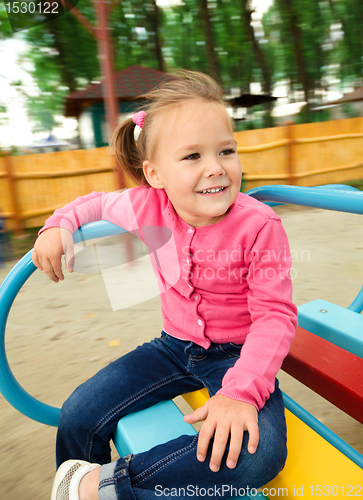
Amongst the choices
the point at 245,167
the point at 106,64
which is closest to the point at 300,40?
the point at 245,167

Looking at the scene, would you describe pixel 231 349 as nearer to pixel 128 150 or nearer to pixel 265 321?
pixel 265 321

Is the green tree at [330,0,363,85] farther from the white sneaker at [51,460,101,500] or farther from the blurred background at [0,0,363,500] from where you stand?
the white sneaker at [51,460,101,500]

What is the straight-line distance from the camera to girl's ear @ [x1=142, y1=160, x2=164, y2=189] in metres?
1.05

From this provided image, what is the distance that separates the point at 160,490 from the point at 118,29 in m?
13.5

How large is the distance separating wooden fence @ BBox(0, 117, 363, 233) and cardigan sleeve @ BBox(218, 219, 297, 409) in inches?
121

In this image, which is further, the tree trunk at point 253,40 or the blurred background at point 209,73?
the tree trunk at point 253,40

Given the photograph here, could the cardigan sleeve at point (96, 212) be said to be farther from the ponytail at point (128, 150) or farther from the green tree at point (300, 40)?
the green tree at point (300, 40)

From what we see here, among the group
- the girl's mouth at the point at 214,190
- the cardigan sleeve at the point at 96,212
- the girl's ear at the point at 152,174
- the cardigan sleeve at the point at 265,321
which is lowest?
the cardigan sleeve at the point at 265,321

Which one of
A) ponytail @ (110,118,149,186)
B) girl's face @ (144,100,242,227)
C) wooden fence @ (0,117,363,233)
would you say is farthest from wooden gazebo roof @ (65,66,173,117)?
girl's face @ (144,100,242,227)

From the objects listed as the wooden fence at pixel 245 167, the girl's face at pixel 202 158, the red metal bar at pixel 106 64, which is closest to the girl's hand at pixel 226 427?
the girl's face at pixel 202 158

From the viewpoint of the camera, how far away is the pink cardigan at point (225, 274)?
33.0 inches

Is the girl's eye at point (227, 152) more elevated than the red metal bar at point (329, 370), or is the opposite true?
the girl's eye at point (227, 152)

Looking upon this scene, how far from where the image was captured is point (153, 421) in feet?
3.09

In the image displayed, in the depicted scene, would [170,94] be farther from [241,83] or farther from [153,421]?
[241,83]
